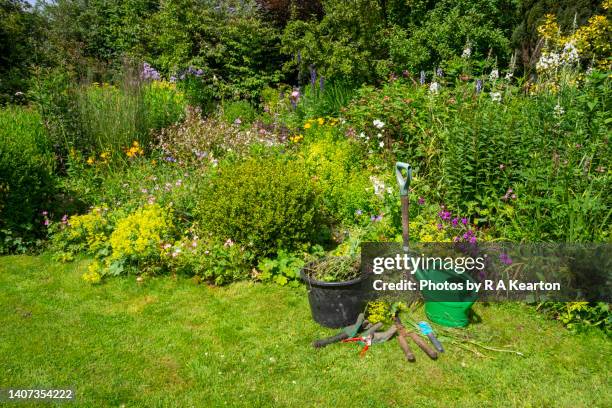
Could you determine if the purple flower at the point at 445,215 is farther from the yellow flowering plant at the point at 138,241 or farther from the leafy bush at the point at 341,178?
the yellow flowering plant at the point at 138,241

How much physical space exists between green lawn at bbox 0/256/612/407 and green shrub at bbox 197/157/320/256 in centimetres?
50

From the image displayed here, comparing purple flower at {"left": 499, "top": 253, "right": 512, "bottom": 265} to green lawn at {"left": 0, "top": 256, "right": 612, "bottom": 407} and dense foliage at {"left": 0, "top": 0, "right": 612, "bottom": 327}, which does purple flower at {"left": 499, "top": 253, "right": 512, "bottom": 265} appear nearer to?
dense foliage at {"left": 0, "top": 0, "right": 612, "bottom": 327}

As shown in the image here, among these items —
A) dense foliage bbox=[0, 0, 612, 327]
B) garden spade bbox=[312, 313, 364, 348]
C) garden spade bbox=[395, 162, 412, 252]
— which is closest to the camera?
garden spade bbox=[395, 162, 412, 252]

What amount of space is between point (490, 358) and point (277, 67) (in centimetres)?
1085

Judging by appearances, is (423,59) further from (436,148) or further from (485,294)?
(485,294)

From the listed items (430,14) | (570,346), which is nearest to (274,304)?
(570,346)

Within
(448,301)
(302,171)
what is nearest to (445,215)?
(448,301)

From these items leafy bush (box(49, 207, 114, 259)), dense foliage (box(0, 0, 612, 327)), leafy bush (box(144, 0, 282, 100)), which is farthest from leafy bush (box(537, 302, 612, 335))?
leafy bush (box(144, 0, 282, 100))

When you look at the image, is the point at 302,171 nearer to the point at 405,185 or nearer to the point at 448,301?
the point at 405,185

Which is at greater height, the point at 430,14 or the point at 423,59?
the point at 430,14

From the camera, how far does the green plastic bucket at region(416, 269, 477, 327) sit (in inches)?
134

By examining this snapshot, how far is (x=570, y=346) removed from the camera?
327 centimetres

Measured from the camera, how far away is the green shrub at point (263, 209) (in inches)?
159

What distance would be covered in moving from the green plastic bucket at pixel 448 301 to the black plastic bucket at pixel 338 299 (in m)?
0.51
